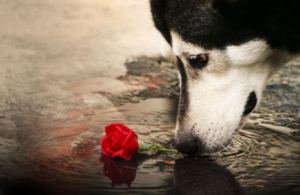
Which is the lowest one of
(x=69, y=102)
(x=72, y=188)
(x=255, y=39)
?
(x=72, y=188)

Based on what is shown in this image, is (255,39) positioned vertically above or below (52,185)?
above

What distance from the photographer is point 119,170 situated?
430cm

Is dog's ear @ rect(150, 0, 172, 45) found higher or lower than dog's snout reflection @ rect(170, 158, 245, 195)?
higher

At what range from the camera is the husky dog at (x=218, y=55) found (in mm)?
4230

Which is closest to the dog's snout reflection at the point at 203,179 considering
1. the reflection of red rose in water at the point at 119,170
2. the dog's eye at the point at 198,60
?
the reflection of red rose in water at the point at 119,170

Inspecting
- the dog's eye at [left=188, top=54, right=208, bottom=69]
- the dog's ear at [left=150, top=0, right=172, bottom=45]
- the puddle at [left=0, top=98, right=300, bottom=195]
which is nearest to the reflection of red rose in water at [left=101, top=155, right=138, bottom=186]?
the puddle at [left=0, top=98, right=300, bottom=195]

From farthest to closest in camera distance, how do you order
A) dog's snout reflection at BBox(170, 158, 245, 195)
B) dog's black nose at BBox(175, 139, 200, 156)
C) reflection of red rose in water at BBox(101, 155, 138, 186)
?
dog's black nose at BBox(175, 139, 200, 156)
reflection of red rose in water at BBox(101, 155, 138, 186)
dog's snout reflection at BBox(170, 158, 245, 195)

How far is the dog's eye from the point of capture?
4.34 metres

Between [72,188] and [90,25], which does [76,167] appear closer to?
[72,188]

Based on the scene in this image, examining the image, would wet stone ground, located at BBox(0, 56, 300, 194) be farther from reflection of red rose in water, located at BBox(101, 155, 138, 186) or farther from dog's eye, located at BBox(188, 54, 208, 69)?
dog's eye, located at BBox(188, 54, 208, 69)

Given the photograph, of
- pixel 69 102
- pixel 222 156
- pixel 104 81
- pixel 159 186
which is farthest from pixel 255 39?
pixel 104 81

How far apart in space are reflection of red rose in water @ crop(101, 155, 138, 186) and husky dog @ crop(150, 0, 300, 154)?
0.99 ft

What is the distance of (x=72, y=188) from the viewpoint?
401 centimetres

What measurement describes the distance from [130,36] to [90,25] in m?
0.51
